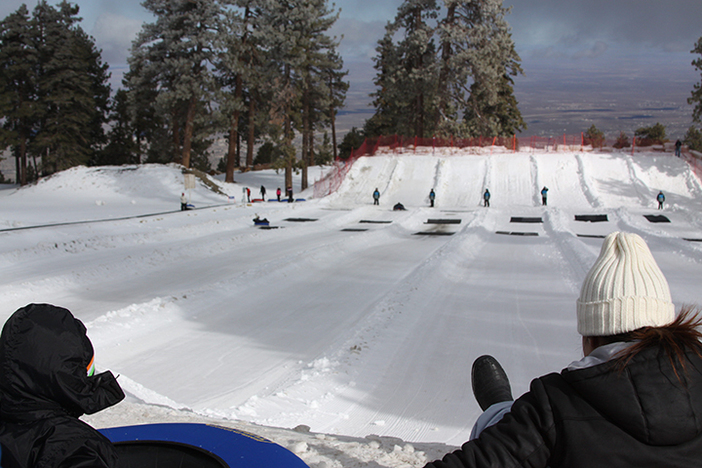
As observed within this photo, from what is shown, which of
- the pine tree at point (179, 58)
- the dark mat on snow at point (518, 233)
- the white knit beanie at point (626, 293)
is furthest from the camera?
the pine tree at point (179, 58)

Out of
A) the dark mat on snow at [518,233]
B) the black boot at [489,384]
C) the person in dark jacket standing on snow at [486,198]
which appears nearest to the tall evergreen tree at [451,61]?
the person in dark jacket standing on snow at [486,198]

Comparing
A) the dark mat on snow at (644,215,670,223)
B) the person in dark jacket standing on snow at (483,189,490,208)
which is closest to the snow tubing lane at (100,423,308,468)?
the dark mat on snow at (644,215,670,223)

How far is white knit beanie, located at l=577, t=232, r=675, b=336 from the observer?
→ 1634mm

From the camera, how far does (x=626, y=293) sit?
1.65 metres

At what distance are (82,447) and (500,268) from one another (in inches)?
456

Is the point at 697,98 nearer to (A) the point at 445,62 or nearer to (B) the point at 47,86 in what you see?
(A) the point at 445,62

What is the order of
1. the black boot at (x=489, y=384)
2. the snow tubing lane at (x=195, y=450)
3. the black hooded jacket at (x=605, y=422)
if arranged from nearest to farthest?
1. the black hooded jacket at (x=605, y=422)
2. the black boot at (x=489, y=384)
3. the snow tubing lane at (x=195, y=450)

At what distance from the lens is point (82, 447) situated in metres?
1.75

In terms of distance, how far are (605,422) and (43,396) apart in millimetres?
1940

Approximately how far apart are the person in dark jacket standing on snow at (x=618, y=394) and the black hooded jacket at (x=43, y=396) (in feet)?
4.21

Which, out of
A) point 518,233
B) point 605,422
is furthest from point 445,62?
point 605,422

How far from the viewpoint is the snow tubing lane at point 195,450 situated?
8.03 ft

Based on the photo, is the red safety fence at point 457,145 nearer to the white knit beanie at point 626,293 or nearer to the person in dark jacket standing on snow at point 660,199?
the person in dark jacket standing on snow at point 660,199

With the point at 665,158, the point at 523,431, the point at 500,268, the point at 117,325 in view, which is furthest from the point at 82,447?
the point at 665,158
